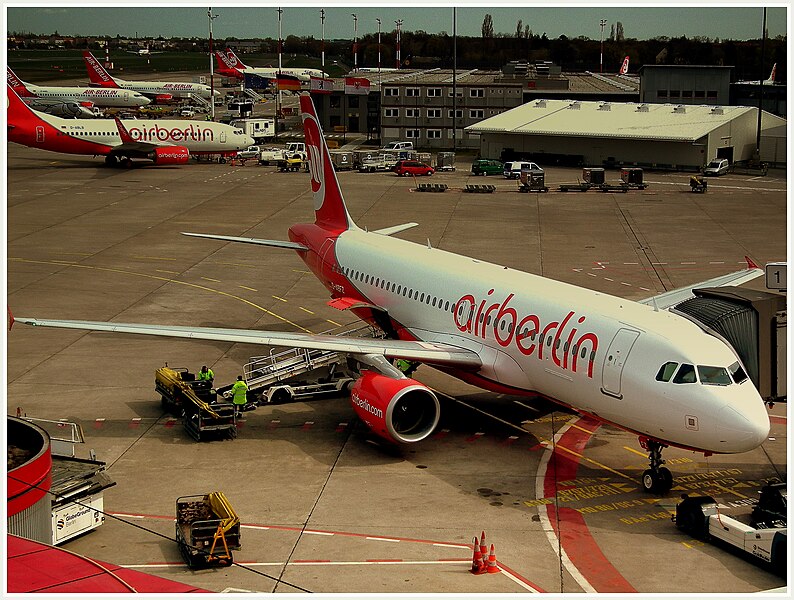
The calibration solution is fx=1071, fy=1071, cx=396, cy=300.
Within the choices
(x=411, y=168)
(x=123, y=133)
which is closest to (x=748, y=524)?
(x=411, y=168)

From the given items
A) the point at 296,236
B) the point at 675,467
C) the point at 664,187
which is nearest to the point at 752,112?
the point at 664,187

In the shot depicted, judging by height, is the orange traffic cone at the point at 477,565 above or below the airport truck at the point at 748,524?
below

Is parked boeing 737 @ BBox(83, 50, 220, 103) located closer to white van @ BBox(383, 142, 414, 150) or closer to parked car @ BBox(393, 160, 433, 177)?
white van @ BBox(383, 142, 414, 150)

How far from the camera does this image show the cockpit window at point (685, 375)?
26.4 metres

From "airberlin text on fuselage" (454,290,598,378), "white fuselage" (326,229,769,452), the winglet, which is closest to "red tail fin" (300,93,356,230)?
"white fuselage" (326,229,769,452)

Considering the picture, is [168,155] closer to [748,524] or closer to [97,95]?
[97,95]

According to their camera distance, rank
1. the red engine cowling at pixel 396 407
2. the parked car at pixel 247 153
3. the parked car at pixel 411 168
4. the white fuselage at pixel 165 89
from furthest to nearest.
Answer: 1. the white fuselage at pixel 165 89
2. the parked car at pixel 247 153
3. the parked car at pixel 411 168
4. the red engine cowling at pixel 396 407

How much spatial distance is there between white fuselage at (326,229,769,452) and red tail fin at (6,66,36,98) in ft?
290

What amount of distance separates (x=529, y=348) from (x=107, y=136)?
82406mm

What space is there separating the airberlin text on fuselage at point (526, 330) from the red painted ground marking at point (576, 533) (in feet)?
9.81

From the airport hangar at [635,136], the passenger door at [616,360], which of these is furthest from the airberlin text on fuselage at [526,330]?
the airport hangar at [635,136]

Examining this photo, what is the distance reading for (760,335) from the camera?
29.1 m

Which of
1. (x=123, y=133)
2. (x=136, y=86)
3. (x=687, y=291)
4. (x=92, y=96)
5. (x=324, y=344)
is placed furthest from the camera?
(x=136, y=86)

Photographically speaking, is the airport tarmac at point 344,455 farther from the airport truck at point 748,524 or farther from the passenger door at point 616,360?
the passenger door at point 616,360
